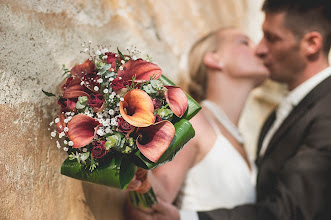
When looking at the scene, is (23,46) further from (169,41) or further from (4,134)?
(169,41)

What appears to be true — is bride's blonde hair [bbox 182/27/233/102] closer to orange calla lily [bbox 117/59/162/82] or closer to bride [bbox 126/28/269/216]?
bride [bbox 126/28/269/216]

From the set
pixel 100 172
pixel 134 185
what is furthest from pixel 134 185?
pixel 100 172

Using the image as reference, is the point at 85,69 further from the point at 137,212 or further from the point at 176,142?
the point at 137,212

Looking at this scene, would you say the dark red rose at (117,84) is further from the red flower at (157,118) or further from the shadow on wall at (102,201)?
the shadow on wall at (102,201)

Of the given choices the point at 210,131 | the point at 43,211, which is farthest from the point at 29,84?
the point at 210,131

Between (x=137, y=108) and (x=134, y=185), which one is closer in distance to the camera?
(x=137, y=108)

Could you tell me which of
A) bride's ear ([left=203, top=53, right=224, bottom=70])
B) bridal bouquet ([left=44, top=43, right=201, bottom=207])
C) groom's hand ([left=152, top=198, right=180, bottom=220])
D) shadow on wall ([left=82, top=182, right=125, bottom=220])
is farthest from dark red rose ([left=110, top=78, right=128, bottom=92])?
bride's ear ([left=203, top=53, right=224, bottom=70])

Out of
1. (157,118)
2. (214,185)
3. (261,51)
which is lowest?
(214,185)

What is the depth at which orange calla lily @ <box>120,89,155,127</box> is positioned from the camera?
84 centimetres

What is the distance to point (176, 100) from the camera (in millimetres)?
956

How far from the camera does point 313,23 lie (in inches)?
81.0

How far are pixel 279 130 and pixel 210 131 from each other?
0.48 metres

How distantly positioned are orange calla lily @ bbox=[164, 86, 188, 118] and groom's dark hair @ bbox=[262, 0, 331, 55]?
142 centimetres

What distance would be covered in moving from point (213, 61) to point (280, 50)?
0.46 metres
